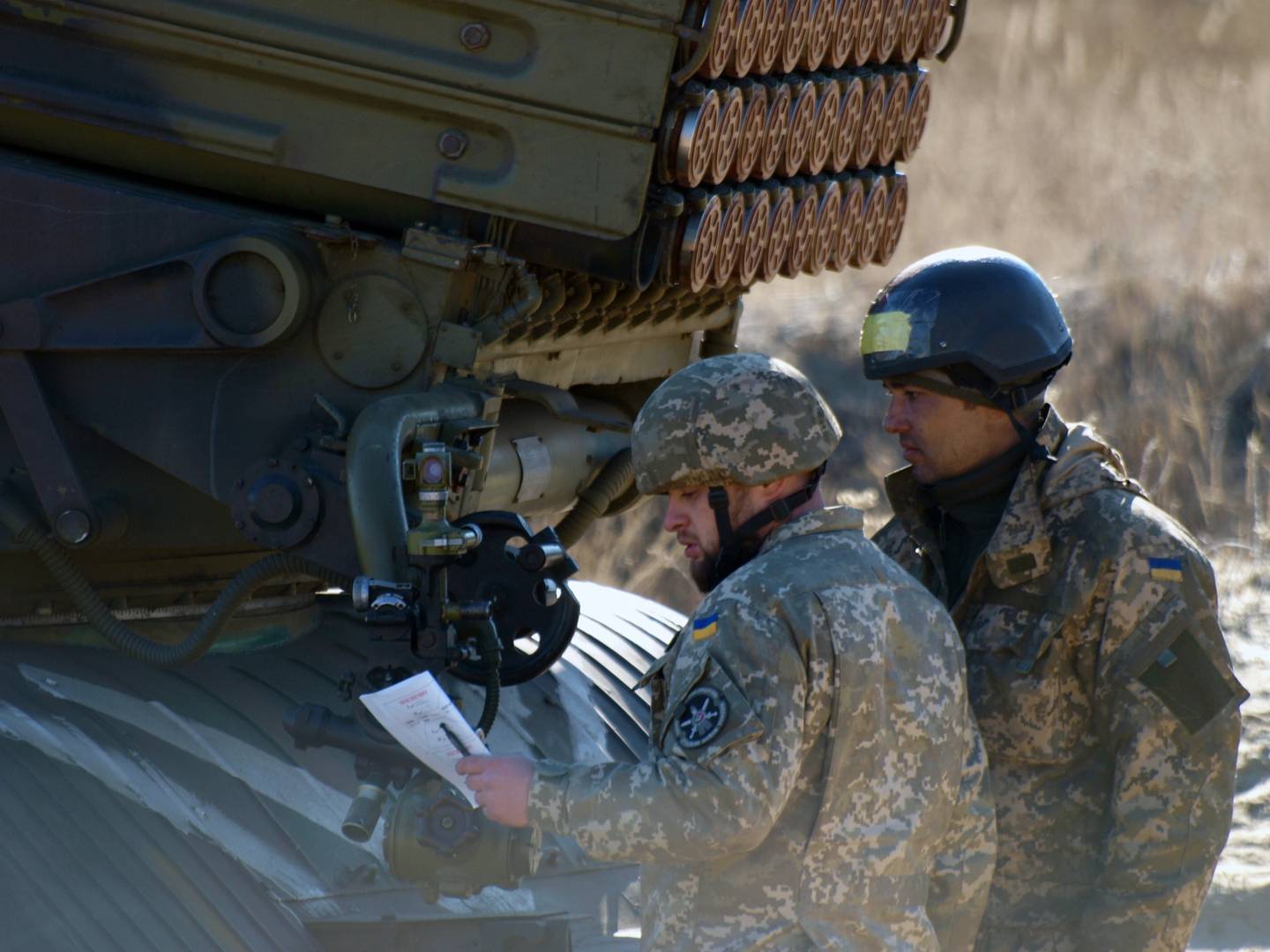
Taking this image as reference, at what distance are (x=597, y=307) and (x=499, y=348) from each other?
426 mm

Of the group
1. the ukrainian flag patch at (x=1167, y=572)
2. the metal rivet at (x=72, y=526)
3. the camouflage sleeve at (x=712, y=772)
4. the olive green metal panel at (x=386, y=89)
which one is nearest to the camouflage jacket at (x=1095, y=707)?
the ukrainian flag patch at (x=1167, y=572)

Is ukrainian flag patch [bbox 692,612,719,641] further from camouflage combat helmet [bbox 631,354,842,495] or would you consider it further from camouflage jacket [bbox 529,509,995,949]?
camouflage combat helmet [bbox 631,354,842,495]

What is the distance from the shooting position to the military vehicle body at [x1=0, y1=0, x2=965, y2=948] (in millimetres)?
4094

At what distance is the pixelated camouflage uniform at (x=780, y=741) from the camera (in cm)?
279

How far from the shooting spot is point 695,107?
425cm

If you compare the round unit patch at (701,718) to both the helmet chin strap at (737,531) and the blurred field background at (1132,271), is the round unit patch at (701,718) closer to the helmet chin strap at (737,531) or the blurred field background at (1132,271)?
the helmet chin strap at (737,531)

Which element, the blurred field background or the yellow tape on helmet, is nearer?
the yellow tape on helmet

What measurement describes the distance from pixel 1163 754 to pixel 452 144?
6.61ft

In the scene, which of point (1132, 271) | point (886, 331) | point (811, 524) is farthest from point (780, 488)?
point (1132, 271)

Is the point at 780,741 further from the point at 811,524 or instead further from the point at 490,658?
the point at 490,658

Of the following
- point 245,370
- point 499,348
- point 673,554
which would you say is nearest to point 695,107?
point 499,348

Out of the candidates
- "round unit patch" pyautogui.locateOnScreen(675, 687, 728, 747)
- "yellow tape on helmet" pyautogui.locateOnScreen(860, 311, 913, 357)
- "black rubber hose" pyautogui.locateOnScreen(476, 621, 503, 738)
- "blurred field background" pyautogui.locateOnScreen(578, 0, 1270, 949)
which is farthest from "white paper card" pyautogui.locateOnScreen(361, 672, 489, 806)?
"blurred field background" pyautogui.locateOnScreen(578, 0, 1270, 949)

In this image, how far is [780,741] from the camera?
2.79m

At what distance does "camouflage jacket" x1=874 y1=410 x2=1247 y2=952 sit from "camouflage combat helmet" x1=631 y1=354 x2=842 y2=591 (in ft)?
2.07
